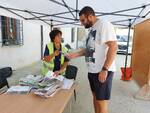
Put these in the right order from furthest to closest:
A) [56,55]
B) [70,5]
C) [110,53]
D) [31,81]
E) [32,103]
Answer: [70,5], [56,55], [31,81], [110,53], [32,103]

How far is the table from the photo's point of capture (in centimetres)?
145

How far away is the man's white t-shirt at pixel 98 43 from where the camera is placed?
1.82m

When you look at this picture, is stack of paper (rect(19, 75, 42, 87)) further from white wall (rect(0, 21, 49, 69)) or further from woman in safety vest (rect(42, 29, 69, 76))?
white wall (rect(0, 21, 49, 69))

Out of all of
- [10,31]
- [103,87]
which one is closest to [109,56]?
[103,87]

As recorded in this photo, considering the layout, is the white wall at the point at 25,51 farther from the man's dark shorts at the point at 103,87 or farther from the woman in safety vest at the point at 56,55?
the man's dark shorts at the point at 103,87

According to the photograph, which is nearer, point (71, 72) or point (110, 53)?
point (110, 53)

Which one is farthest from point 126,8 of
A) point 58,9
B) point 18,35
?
point 18,35

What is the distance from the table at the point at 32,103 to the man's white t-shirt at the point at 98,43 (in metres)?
0.43

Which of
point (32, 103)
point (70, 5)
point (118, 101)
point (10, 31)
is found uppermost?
point (70, 5)

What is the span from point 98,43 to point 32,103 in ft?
2.83

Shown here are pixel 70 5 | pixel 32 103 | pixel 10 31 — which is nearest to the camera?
pixel 32 103

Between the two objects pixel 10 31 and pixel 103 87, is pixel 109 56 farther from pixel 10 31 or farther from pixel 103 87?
pixel 10 31

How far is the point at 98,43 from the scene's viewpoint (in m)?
1.86

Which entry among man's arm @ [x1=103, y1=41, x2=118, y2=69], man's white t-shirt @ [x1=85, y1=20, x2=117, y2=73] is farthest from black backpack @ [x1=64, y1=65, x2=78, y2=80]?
man's arm @ [x1=103, y1=41, x2=118, y2=69]
